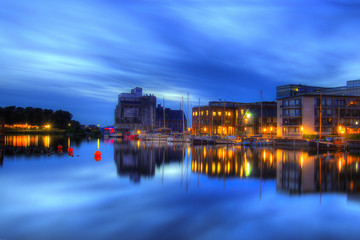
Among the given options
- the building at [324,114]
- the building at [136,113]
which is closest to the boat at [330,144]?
the building at [324,114]

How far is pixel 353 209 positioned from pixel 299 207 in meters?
3.05

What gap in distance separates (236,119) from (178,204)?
102564 millimetres

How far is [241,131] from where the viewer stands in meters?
113

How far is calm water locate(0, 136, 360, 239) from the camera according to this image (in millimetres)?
14180

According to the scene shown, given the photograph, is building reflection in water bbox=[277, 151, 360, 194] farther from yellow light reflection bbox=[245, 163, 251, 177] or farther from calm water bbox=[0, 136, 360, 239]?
yellow light reflection bbox=[245, 163, 251, 177]

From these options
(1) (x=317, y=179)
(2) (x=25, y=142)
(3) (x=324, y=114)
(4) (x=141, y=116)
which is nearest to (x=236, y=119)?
(3) (x=324, y=114)

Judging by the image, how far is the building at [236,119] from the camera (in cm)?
10281

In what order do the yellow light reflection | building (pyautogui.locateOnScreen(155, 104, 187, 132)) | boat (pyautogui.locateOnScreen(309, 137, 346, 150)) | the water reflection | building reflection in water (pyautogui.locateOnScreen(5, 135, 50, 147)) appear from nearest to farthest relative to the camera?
the yellow light reflection < boat (pyautogui.locateOnScreen(309, 137, 346, 150)) < building reflection in water (pyautogui.locateOnScreen(5, 135, 50, 147)) < the water reflection < building (pyautogui.locateOnScreen(155, 104, 187, 132))

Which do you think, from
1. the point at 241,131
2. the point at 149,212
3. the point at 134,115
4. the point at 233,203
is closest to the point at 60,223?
the point at 149,212

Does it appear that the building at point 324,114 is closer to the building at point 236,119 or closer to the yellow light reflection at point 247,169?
the building at point 236,119

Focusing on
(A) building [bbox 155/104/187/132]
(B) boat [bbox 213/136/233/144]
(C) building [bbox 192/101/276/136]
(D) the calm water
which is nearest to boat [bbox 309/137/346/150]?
(B) boat [bbox 213/136/233/144]

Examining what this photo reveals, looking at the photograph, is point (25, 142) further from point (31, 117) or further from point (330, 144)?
point (31, 117)

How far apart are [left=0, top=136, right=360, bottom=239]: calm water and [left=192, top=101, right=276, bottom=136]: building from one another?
7066 cm

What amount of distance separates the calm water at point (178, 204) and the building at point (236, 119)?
70664 millimetres
